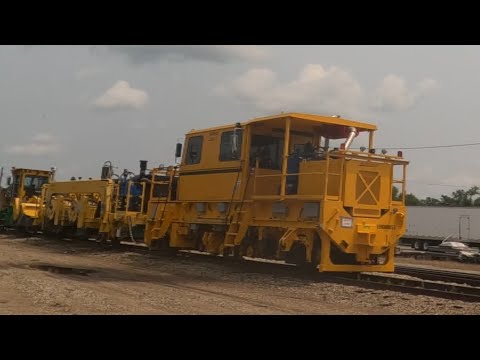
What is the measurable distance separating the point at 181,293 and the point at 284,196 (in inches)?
149

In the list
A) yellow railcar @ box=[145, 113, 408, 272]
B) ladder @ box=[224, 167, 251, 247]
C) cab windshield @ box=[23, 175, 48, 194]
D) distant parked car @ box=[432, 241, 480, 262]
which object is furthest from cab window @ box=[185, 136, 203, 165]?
distant parked car @ box=[432, 241, 480, 262]

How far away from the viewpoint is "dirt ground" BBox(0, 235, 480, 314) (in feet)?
27.2

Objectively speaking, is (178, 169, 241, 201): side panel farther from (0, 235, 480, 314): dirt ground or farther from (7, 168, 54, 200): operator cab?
(7, 168, 54, 200): operator cab

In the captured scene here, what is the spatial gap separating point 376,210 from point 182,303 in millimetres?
5793

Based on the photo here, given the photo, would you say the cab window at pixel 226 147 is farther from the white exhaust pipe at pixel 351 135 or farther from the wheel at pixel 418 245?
the wheel at pixel 418 245

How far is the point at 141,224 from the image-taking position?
64.3ft

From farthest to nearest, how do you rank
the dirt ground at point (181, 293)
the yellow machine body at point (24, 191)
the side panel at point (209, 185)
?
the yellow machine body at point (24, 191)
the side panel at point (209, 185)
the dirt ground at point (181, 293)

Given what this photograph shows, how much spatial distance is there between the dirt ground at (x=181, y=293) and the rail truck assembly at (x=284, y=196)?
3.26 feet

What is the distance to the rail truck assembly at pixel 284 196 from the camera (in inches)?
487

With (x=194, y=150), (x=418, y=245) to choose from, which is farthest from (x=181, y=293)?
(x=418, y=245)

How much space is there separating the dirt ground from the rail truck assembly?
3.26 ft

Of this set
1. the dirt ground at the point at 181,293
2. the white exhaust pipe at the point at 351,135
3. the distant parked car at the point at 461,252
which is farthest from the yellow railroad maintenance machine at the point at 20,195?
the distant parked car at the point at 461,252
